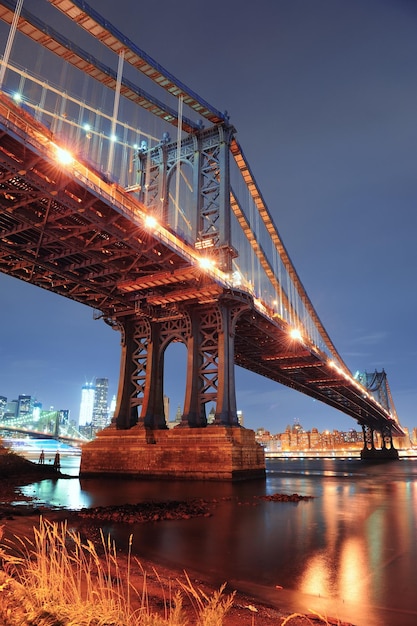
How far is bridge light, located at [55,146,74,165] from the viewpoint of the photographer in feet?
73.1

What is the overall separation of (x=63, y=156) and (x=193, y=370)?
19.8m

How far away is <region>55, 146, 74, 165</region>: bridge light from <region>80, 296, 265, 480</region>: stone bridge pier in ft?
53.8

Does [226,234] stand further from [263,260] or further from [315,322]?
[315,322]

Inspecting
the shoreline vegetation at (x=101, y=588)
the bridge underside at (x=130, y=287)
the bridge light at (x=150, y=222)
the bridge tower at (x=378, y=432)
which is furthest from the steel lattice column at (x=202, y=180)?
the bridge tower at (x=378, y=432)

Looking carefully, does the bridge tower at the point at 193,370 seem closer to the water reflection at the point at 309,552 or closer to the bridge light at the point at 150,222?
the bridge light at the point at 150,222

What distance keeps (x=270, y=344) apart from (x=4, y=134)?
42186 millimetres

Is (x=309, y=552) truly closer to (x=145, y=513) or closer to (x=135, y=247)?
(x=145, y=513)

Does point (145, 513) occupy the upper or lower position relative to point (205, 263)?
lower

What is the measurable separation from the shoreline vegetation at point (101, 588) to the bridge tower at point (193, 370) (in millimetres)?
17603

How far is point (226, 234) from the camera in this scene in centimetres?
3922

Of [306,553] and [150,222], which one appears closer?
[306,553]

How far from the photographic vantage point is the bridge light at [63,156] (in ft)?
73.1

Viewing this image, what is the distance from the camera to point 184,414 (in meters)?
34.8

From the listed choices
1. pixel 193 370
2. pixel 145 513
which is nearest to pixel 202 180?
pixel 193 370
